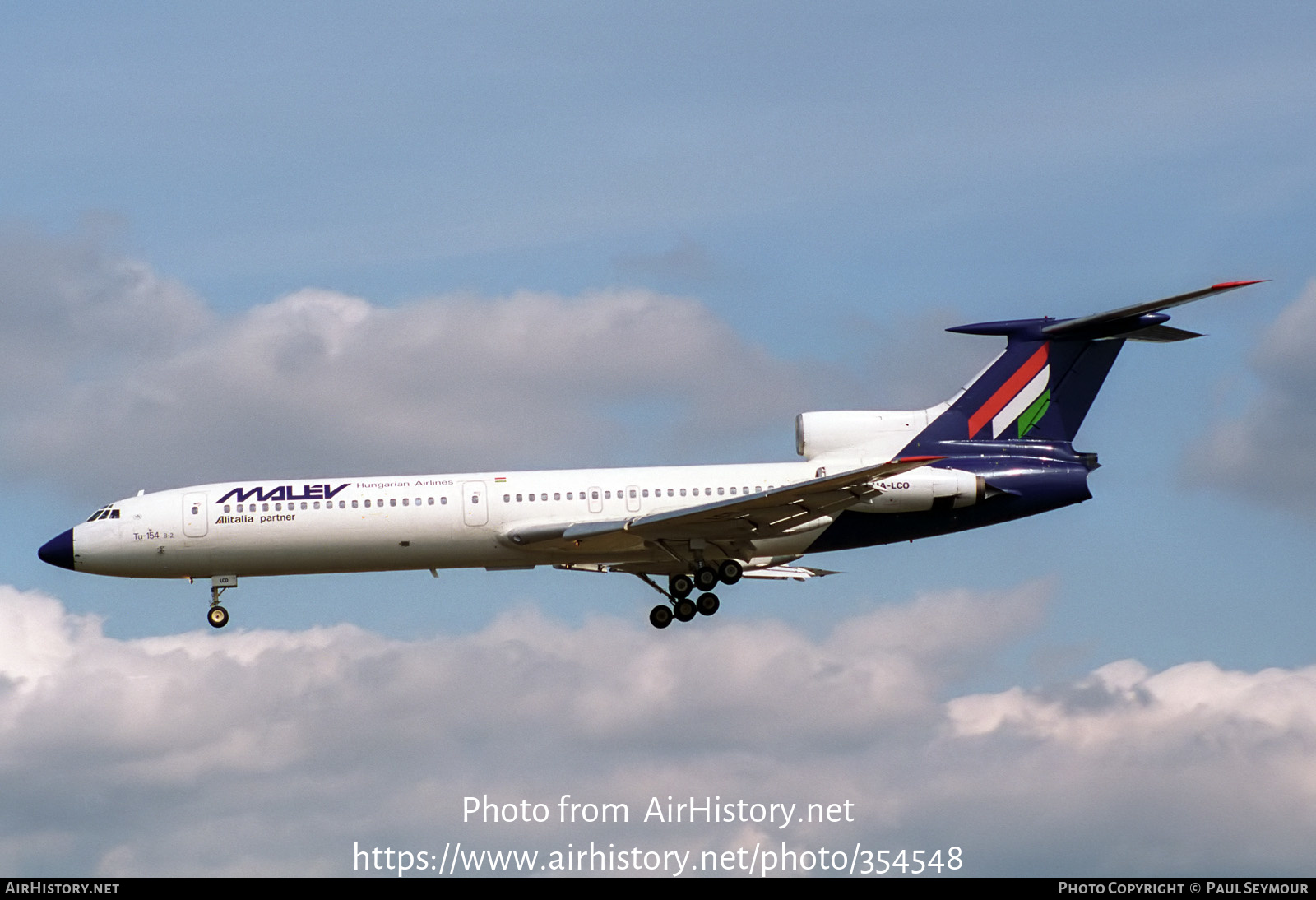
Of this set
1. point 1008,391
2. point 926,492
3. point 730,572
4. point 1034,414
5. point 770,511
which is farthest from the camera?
point 1008,391

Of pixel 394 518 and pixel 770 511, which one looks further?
pixel 394 518

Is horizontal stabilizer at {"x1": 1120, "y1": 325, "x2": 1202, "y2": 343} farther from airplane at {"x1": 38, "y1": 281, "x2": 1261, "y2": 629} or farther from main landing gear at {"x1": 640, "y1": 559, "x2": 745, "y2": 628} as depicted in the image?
main landing gear at {"x1": 640, "y1": 559, "x2": 745, "y2": 628}

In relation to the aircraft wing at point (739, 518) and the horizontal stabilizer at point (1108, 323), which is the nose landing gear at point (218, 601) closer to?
the aircraft wing at point (739, 518)

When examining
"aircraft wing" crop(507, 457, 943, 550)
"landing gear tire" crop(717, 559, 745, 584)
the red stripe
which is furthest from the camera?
the red stripe

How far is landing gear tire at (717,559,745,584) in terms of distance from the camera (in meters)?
45.4

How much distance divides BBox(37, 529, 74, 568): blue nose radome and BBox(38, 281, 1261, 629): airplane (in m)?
0.05

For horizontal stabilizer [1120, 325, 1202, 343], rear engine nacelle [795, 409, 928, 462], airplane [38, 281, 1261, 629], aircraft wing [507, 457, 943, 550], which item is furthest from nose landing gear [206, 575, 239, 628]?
horizontal stabilizer [1120, 325, 1202, 343]

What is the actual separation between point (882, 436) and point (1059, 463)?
4.64 metres

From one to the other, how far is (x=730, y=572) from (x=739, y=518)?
2.64 meters

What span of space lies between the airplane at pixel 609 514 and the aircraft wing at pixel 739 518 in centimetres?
7

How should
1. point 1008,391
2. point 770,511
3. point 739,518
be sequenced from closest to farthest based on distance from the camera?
point 770,511, point 739,518, point 1008,391

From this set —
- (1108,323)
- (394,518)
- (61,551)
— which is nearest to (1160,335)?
(1108,323)

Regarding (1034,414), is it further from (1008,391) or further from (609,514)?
(609,514)

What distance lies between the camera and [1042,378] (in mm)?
47062
